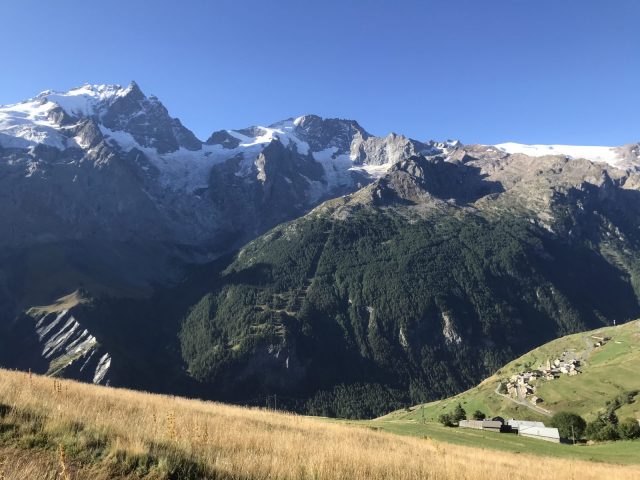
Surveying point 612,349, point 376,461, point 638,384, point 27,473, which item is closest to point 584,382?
point 638,384

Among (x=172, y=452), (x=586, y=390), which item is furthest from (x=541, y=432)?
(x=172, y=452)

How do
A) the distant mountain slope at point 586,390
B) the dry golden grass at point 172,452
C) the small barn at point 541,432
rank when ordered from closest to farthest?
the dry golden grass at point 172,452 → the small barn at point 541,432 → the distant mountain slope at point 586,390

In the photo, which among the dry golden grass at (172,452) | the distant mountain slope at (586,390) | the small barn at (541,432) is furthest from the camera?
the distant mountain slope at (586,390)

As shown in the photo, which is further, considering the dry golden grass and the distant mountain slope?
the distant mountain slope

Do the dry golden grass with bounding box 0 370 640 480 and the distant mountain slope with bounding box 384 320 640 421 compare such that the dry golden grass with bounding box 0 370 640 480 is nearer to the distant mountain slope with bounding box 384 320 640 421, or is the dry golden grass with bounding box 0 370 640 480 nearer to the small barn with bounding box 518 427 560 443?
the small barn with bounding box 518 427 560 443

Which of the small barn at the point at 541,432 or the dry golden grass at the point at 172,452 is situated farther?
the small barn at the point at 541,432

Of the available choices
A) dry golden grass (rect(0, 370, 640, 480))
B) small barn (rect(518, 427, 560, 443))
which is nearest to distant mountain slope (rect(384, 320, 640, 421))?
small barn (rect(518, 427, 560, 443))

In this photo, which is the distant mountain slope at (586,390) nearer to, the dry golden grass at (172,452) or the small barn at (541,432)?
the small barn at (541,432)

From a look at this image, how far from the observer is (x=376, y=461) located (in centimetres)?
1381

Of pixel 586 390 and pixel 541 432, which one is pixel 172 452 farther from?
pixel 586 390

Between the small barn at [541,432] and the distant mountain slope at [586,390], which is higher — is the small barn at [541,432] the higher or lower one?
the lower one

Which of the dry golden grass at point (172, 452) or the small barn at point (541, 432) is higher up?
the dry golden grass at point (172, 452)

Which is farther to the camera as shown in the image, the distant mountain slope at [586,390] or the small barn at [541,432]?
the distant mountain slope at [586,390]

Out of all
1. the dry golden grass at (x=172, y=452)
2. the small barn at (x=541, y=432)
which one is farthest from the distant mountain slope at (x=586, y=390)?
the dry golden grass at (x=172, y=452)
